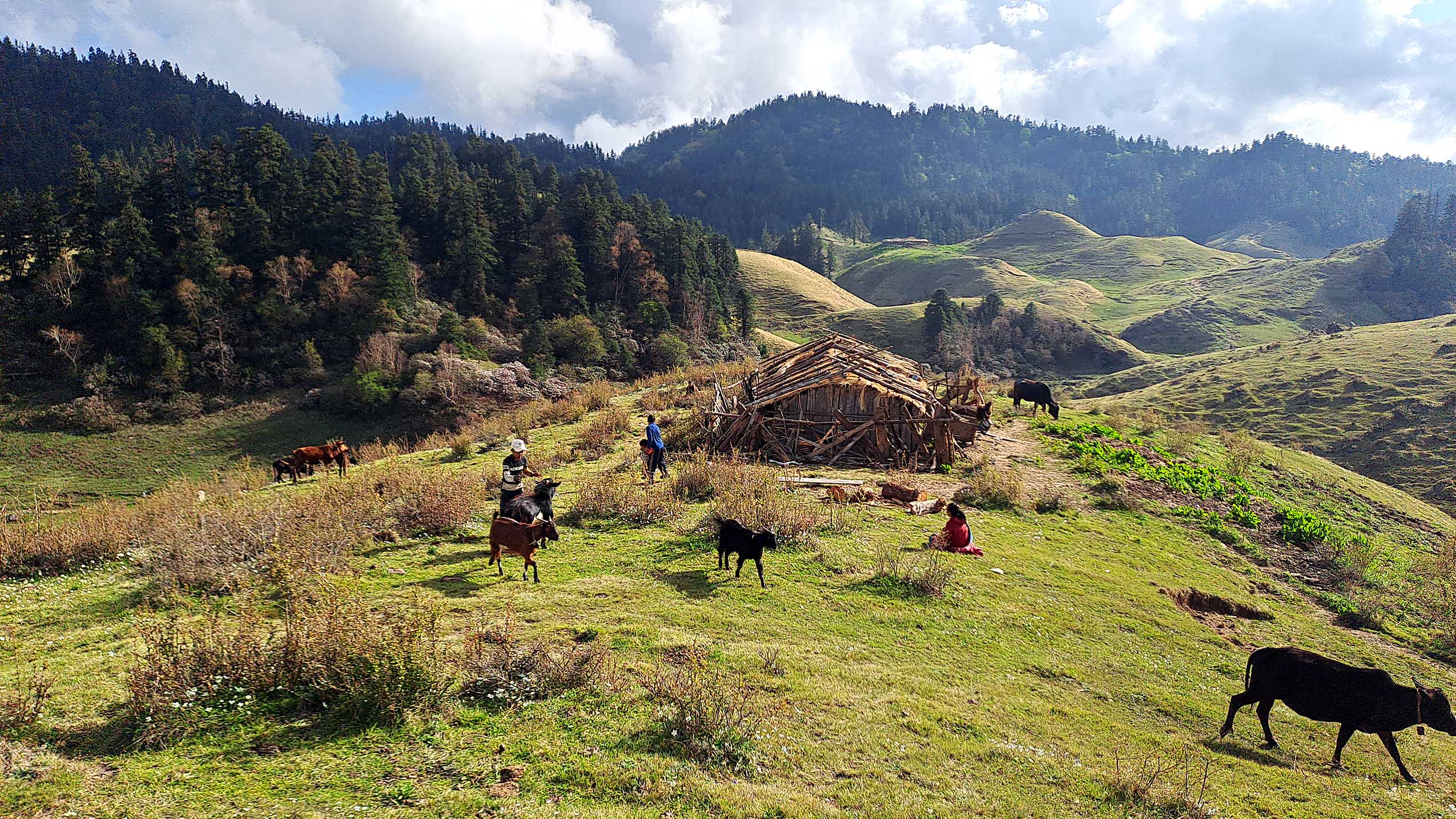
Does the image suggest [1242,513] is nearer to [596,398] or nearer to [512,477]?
[512,477]

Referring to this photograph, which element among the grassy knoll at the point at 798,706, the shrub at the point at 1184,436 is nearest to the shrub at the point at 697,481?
the grassy knoll at the point at 798,706

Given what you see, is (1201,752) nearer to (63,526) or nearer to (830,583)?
(830,583)

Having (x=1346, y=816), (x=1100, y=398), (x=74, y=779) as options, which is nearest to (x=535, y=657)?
(x=74, y=779)

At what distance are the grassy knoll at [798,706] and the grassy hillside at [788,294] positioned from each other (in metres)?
78.9

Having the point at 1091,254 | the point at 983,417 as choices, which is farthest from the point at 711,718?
the point at 1091,254

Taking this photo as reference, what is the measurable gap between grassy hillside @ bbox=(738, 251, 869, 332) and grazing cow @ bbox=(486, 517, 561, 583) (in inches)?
3155

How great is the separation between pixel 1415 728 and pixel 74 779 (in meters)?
14.8

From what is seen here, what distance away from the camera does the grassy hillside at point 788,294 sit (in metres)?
95.2

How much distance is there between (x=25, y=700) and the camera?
510cm

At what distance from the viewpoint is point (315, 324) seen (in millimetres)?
50719

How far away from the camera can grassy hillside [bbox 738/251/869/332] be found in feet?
312

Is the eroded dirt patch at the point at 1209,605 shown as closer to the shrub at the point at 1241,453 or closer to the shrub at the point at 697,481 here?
the shrub at the point at 697,481

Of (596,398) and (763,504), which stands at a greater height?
(596,398)

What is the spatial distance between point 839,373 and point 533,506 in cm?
1442
